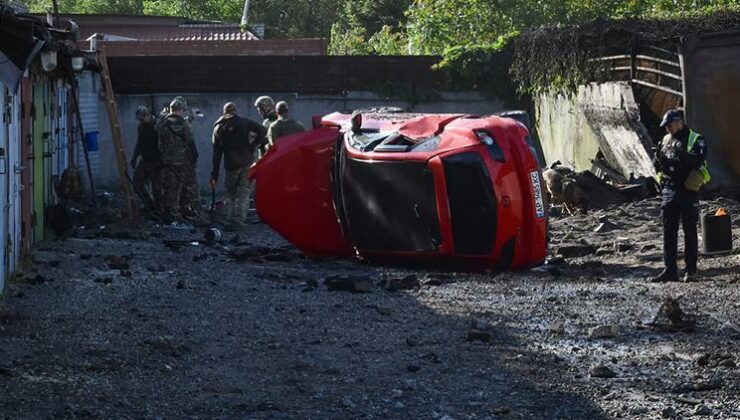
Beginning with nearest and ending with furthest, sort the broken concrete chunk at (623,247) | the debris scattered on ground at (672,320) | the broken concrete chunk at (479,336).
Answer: the broken concrete chunk at (479,336), the debris scattered on ground at (672,320), the broken concrete chunk at (623,247)

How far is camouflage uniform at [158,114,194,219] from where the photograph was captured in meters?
21.2

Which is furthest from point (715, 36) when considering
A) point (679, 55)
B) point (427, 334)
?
point (427, 334)

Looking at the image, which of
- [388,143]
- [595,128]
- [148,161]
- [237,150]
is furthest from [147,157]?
[388,143]

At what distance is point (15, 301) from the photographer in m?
12.6

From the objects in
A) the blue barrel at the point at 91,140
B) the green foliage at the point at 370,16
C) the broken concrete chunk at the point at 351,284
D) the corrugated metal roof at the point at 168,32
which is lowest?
the broken concrete chunk at the point at 351,284

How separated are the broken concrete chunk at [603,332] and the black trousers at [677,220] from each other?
301 centimetres

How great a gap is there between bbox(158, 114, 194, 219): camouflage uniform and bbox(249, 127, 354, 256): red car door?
4.58 meters

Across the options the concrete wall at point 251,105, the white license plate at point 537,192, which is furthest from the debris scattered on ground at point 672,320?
the concrete wall at point 251,105

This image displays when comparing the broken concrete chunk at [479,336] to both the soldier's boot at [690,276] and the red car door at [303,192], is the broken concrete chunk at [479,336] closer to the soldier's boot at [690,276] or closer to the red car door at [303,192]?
the soldier's boot at [690,276]

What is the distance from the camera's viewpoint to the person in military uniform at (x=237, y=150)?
21094 millimetres

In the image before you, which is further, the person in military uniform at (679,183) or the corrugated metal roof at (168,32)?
the corrugated metal roof at (168,32)

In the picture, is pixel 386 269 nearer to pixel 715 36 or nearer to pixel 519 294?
pixel 519 294

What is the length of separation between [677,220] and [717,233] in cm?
165

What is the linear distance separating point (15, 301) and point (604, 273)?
5.93 m
